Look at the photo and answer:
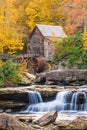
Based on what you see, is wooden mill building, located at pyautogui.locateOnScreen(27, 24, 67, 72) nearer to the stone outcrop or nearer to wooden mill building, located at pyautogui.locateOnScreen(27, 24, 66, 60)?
wooden mill building, located at pyautogui.locateOnScreen(27, 24, 66, 60)

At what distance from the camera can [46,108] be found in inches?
993

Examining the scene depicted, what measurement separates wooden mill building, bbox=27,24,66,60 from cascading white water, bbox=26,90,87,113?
19.9 metres

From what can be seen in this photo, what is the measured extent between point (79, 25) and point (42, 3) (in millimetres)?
9658

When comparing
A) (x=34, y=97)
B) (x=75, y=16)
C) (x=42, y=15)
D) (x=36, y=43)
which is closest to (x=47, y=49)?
(x=36, y=43)

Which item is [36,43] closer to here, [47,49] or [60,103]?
[47,49]

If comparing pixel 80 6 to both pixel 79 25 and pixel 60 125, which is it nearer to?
pixel 79 25

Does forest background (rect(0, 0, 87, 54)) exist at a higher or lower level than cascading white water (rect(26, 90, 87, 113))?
higher

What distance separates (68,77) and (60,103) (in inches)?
321

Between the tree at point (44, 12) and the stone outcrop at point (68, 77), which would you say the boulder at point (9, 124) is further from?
the tree at point (44, 12)

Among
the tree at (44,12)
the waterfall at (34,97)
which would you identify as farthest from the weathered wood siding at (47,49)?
the waterfall at (34,97)

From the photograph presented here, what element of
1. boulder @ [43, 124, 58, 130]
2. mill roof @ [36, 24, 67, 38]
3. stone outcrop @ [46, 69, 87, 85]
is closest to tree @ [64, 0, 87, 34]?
mill roof @ [36, 24, 67, 38]

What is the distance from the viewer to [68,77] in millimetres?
33938

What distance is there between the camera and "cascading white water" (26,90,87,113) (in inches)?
997

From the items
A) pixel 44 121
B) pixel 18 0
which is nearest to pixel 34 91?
pixel 44 121
